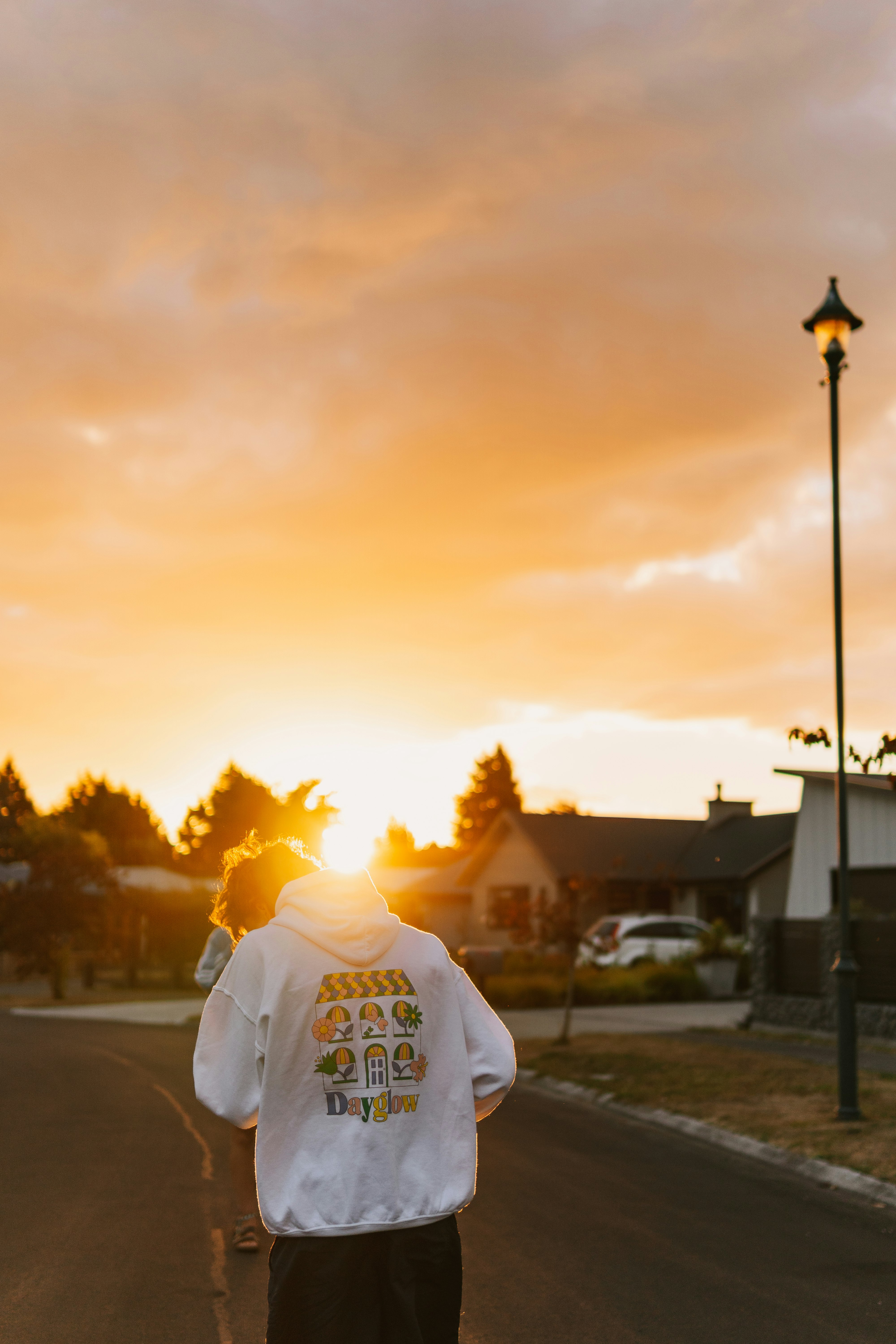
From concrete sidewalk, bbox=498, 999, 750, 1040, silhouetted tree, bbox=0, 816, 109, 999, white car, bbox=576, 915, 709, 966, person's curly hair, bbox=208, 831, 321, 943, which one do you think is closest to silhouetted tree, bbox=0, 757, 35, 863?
silhouetted tree, bbox=0, 816, 109, 999

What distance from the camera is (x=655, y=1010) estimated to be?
1000 inches

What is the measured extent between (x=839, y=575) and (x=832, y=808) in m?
11.1

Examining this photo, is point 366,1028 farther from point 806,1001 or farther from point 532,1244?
point 806,1001

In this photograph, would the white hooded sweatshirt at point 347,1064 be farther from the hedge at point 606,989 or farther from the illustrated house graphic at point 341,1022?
the hedge at point 606,989

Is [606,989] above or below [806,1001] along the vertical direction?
below

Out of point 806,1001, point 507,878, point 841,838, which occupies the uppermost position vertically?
point 507,878

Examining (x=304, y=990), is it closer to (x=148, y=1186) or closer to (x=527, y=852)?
(x=148, y=1186)

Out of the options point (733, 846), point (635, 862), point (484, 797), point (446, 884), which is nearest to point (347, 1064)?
point (733, 846)

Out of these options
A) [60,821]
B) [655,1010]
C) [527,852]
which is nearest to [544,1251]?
[655,1010]

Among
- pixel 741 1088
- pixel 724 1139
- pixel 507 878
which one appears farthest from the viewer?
pixel 507 878

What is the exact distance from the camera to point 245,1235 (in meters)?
7.08

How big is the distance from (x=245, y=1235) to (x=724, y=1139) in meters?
5.72

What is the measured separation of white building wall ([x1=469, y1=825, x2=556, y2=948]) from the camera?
A: 44.5 m

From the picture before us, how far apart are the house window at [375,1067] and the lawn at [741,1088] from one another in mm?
7482
